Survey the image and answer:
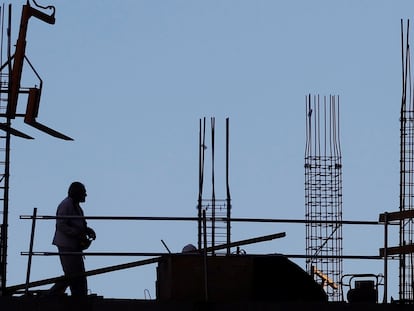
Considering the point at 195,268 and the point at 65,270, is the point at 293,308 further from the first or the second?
the point at 65,270

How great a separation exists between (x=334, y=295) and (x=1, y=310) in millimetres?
6824

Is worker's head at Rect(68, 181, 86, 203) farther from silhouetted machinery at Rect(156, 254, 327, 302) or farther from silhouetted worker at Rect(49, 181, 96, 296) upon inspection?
silhouetted machinery at Rect(156, 254, 327, 302)

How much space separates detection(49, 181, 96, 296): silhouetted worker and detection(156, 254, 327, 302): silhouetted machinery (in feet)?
3.93

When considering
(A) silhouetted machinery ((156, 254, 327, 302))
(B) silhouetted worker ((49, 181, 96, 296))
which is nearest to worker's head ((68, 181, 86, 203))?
(B) silhouetted worker ((49, 181, 96, 296))

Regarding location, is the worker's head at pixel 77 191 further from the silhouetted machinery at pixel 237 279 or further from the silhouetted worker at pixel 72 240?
the silhouetted machinery at pixel 237 279

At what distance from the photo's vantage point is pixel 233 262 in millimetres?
21062

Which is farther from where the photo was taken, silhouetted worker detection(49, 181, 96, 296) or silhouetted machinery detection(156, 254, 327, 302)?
silhouetted worker detection(49, 181, 96, 296)

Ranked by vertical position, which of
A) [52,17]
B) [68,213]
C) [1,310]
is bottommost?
[1,310]

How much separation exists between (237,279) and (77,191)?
2.67m

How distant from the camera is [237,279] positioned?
69.1 ft

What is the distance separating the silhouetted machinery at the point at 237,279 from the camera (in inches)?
826

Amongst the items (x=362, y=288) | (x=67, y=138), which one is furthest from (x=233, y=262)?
(x=67, y=138)

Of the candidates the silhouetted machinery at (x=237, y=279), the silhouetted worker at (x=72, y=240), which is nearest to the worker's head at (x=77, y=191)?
the silhouetted worker at (x=72, y=240)

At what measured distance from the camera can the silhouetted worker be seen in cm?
2128
